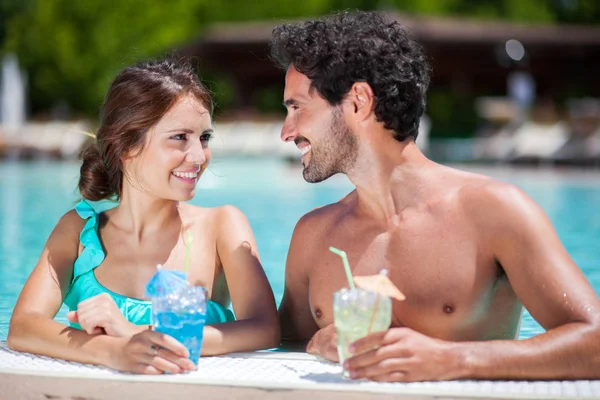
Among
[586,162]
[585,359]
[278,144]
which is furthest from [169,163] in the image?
[278,144]

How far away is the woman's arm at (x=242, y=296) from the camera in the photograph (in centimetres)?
260

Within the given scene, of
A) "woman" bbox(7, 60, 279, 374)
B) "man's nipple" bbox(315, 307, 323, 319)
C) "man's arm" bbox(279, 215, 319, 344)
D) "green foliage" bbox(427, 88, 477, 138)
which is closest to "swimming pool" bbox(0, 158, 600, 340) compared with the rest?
"woman" bbox(7, 60, 279, 374)

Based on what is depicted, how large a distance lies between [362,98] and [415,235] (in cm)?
42

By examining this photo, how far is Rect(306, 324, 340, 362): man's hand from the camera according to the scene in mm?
2424

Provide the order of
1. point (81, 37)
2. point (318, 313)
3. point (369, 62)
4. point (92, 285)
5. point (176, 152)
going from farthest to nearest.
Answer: point (81, 37)
point (92, 285)
point (176, 152)
point (318, 313)
point (369, 62)

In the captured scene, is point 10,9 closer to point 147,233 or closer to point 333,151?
point 147,233

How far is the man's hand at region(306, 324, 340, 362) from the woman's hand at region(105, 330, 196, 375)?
0.38 meters

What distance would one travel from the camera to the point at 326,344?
96.5 inches

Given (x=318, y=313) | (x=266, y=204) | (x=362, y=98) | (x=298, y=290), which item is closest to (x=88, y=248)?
(x=298, y=290)

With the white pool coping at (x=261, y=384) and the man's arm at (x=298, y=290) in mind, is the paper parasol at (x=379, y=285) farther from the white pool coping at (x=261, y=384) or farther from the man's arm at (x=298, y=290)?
the man's arm at (x=298, y=290)

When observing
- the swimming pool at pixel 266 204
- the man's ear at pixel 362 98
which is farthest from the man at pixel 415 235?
the swimming pool at pixel 266 204

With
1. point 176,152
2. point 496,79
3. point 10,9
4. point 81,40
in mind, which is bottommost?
point 176,152

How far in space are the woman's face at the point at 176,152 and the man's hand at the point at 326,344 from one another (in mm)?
654

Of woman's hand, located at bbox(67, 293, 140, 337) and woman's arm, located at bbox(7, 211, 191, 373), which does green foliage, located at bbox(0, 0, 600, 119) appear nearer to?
woman's arm, located at bbox(7, 211, 191, 373)
